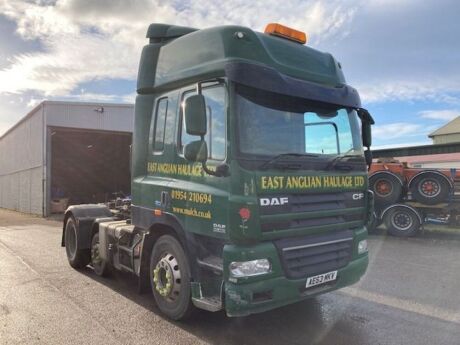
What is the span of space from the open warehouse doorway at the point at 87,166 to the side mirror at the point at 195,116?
23274mm

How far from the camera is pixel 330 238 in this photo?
4.53 meters

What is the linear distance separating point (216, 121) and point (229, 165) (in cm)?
51

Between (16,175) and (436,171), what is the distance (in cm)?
3045

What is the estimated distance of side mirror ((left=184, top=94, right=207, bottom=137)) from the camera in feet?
12.9

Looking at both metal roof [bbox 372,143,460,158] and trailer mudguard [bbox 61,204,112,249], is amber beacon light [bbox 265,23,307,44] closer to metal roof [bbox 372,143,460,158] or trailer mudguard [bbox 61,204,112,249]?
trailer mudguard [bbox 61,204,112,249]

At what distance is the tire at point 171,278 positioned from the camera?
4562mm

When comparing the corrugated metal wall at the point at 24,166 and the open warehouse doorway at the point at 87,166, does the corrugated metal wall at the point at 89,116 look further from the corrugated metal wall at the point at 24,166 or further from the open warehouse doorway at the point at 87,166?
the open warehouse doorway at the point at 87,166

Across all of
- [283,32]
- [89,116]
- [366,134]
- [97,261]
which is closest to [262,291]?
[366,134]

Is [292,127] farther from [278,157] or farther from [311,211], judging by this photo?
[311,211]


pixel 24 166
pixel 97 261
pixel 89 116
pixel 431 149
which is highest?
pixel 89 116

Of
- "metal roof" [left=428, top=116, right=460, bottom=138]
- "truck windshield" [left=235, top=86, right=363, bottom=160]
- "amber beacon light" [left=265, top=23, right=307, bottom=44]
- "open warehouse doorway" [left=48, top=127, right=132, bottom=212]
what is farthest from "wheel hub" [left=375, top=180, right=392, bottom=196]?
"metal roof" [left=428, top=116, right=460, bottom=138]

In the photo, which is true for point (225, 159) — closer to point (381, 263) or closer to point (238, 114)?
point (238, 114)

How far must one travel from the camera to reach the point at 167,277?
479 cm

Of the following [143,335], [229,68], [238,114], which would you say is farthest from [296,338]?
[229,68]
